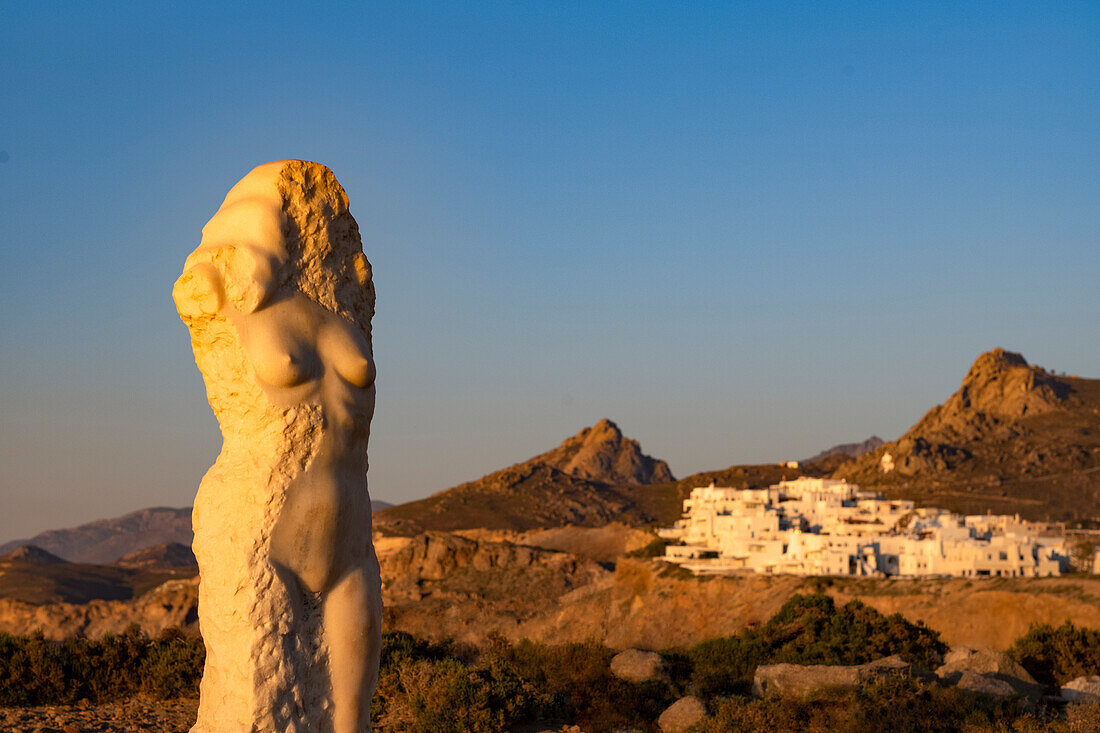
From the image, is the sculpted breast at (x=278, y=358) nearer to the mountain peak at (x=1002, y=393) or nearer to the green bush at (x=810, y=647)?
the green bush at (x=810, y=647)

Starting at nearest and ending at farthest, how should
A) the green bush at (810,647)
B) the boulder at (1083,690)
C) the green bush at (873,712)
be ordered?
the green bush at (873,712)
the boulder at (1083,690)
the green bush at (810,647)

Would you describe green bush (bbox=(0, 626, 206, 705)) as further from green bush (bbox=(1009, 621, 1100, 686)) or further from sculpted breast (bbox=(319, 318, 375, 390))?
green bush (bbox=(1009, 621, 1100, 686))

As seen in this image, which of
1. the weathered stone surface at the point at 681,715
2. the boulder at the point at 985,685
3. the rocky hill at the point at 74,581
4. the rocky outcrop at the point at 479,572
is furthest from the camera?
the rocky hill at the point at 74,581

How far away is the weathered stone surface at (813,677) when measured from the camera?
35.9ft

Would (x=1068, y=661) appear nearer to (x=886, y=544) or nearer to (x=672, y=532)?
(x=886, y=544)

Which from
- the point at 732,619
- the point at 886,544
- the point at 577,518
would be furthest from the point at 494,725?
the point at 577,518

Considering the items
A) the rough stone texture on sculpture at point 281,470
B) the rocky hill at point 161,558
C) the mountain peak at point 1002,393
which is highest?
the mountain peak at point 1002,393

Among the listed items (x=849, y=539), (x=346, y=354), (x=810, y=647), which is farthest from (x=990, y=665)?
(x=849, y=539)

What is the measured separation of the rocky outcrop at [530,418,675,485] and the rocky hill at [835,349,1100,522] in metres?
36.5

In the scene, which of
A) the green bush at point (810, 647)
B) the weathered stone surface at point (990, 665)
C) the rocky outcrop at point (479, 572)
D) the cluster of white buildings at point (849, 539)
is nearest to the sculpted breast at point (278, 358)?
the green bush at point (810, 647)

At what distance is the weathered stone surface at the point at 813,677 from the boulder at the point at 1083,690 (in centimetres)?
244

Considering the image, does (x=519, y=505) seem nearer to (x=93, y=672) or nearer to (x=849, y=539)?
(x=849, y=539)

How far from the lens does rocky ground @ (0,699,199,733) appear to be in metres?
8.84

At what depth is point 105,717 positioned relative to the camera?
9.47 m
